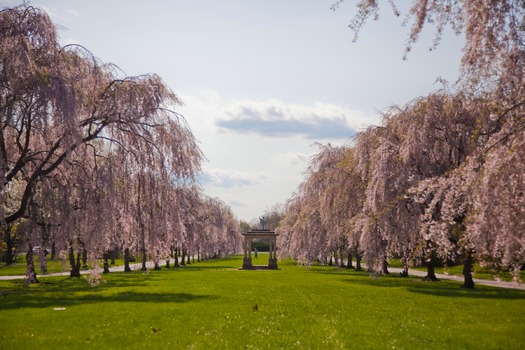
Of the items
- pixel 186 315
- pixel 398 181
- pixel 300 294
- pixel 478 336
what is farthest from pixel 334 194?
pixel 478 336

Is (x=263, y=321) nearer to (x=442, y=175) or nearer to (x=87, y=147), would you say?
A: (x=442, y=175)

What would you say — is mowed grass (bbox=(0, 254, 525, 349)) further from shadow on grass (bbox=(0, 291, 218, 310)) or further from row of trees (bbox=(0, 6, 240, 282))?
row of trees (bbox=(0, 6, 240, 282))

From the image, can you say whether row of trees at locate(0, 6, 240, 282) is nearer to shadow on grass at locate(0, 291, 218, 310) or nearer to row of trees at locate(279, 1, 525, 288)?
shadow on grass at locate(0, 291, 218, 310)

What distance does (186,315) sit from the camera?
16.1 meters

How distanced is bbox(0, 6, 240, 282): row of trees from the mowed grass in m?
2.73

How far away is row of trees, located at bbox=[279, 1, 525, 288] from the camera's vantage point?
10852mm

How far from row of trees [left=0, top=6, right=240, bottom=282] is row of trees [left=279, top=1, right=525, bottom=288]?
31.0 feet

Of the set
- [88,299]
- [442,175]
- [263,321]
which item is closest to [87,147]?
[88,299]

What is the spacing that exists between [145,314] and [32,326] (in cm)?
341

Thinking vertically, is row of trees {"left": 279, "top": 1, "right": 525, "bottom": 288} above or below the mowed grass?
above

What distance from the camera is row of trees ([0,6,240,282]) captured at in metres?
18.8

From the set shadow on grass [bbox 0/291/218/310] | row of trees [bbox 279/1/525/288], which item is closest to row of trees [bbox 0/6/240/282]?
shadow on grass [bbox 0/291/218/310]

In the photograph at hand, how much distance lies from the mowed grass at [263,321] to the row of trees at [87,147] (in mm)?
2725

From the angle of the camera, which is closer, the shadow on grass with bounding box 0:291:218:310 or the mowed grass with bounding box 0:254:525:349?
the mowed grass with bounding box 0:254:525:349
